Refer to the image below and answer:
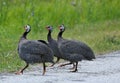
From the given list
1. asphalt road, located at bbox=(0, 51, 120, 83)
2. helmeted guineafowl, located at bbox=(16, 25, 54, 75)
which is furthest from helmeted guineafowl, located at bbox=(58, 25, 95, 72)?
helmeted guineafowl, located at bbox=(16, 25, 54, 75)

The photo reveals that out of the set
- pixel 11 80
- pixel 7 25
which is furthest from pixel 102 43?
pixel 11 80

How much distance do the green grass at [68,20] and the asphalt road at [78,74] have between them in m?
2.83

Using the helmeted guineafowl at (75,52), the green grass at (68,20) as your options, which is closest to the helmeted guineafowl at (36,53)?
the helmeted guineafowl at (75,52)

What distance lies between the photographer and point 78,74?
1310 centimetres

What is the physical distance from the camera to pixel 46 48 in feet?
42.7

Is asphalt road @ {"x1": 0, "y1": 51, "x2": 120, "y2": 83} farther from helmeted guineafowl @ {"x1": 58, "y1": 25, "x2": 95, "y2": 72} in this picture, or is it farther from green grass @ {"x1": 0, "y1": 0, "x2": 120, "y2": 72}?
green grass @ {"x1": 0, "y1": 0, "x2": 120, "y2": 72}

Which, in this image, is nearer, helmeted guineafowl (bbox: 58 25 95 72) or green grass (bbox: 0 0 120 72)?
helmeted guineafowl (bbox: 58 25 95 72)

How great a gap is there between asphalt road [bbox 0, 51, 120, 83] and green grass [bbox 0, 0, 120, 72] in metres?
2.83

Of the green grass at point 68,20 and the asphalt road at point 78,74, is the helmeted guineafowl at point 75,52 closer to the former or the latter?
the asphalt road at point 78,74

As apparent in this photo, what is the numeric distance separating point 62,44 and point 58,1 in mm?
11194

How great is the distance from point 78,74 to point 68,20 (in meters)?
10.4

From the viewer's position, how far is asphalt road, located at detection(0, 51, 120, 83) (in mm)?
11891

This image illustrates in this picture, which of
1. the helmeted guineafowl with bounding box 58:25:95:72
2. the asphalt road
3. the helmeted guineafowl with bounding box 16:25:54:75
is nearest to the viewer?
the asphalt road

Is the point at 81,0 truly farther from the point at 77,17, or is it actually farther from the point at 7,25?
the point at 7,25
